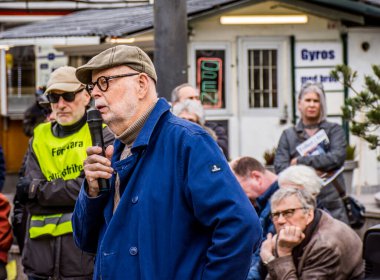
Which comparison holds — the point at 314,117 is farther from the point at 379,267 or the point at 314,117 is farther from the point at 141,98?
the point at 141,98

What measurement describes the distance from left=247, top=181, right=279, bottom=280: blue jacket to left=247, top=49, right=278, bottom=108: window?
28.3 ft

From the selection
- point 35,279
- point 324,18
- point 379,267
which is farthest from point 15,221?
point 324,18

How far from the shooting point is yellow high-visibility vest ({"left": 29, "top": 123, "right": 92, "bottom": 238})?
256 inches

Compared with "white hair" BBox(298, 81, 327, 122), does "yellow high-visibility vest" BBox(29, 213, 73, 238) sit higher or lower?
lower

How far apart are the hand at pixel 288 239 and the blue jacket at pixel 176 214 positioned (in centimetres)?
246

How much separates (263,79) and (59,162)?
1009cm

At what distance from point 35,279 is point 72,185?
26.0 inches

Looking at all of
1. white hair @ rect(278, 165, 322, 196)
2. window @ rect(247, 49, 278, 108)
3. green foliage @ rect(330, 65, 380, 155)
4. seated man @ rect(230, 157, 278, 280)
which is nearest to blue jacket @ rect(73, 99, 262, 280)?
white hair @ rect(278, 165, 322, 196)

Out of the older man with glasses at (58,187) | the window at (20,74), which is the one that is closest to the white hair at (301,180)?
the older man with glasses at (58,187)

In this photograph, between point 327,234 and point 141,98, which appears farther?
point 327,234

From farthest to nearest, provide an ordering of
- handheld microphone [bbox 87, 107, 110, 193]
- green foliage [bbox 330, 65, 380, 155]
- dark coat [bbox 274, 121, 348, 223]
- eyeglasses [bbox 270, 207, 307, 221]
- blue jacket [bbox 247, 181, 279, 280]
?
dark coat [bbox 274, 121, 348, 223] < green foliage [bbox 330, 65, 380, 155] < blue jacket [bbox 247, 181, 279, 280] < eyeglasses [bbox 270, 207, 307, 221] < handheld microphone [bbox 87, 107, 110, 193]

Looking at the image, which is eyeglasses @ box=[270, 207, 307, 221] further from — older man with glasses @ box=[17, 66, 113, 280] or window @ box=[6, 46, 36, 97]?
window @ box=[6, 46, 36, 97]

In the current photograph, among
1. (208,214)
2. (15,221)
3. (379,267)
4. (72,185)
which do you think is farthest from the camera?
(15,221)

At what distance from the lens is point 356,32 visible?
1603cm
